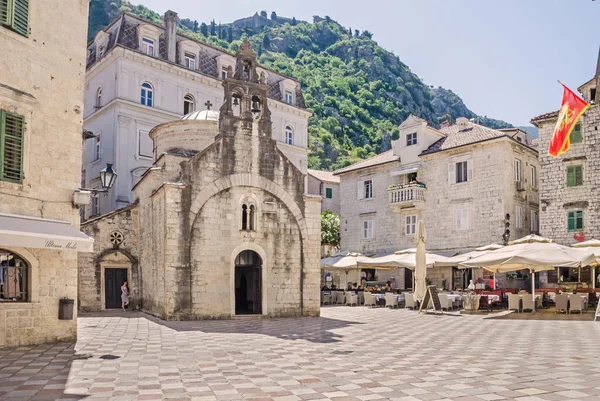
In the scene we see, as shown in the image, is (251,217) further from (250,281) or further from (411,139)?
(411,139)

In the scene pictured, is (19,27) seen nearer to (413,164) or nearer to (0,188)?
(0,188)

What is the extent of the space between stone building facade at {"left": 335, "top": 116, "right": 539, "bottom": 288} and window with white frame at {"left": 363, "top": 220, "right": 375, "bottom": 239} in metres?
→ 0.07

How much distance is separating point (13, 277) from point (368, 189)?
29.3 m

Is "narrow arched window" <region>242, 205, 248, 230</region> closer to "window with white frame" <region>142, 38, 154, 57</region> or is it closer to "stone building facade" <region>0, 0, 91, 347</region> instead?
"stone building facade" <region>0, 0, 91, 347</region>

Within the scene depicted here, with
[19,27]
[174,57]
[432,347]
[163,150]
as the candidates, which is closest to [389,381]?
[432,347]

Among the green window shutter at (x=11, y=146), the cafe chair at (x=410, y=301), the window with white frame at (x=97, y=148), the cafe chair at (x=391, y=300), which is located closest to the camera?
the green window shutter at (x=11, y=146)

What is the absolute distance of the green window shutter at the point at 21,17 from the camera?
41.3 feet

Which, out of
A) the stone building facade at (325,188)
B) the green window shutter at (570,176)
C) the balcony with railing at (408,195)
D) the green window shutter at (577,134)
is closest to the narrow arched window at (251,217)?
the balcony with railing at (408,195)

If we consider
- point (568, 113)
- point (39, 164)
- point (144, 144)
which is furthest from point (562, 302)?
point (144, 144)

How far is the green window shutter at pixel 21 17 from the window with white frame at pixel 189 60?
79.7ft

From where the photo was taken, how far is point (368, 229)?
3894 centimetres

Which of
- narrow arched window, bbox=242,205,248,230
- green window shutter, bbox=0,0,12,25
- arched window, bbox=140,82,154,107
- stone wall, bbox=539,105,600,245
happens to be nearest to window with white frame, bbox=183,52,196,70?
arched window, bbox=140,82,154,107

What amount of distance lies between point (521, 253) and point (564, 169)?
41.0 feet

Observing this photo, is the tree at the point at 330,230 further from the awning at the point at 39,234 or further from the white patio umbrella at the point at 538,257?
the awning at the point at 39,234
